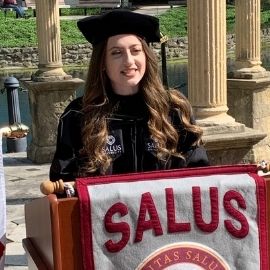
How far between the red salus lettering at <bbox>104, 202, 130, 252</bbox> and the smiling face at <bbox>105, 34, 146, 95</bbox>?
529 millimetres

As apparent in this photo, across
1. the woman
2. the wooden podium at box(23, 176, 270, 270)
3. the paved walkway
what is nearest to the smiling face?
the woman

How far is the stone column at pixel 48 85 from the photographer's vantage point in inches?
362

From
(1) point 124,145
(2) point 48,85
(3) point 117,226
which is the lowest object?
(2) point 48,85

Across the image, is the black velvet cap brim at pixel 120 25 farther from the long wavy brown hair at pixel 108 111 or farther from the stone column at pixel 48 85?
the stone column at pixel 48 85

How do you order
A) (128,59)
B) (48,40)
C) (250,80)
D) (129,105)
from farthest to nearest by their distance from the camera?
(48,40) < (250,80) < (129,105) < (128,59)

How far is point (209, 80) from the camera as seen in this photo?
19.4ft

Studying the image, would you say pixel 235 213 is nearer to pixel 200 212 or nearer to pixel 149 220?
pixel 200 212

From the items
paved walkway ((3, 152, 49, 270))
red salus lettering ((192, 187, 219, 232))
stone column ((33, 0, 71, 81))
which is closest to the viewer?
red salus lettering ((192, 187, 219, 232))

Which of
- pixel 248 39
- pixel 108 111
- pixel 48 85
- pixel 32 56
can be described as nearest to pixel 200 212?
pixel 108 111

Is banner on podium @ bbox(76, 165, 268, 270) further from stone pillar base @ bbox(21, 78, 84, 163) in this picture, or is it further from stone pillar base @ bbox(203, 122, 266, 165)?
stone pillar base @ bbox(21, 78, 84, 163)

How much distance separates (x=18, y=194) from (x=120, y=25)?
212 inches

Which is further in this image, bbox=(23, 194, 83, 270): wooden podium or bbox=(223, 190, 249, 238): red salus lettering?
bbox=(223, 190, 249, 238): red salus lettering

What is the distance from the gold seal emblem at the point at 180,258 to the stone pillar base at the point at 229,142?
3.67m

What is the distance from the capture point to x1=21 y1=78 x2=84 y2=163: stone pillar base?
9203mm
